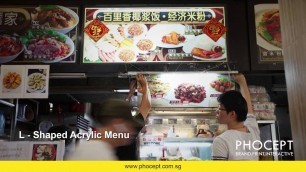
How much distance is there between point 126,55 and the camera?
2.28 metres

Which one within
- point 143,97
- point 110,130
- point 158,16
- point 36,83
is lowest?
point 110,130

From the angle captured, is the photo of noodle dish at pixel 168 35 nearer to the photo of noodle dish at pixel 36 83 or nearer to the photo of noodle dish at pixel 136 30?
the photo of noodle dish at pixel 136 30

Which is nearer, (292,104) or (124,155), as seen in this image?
(292,104)

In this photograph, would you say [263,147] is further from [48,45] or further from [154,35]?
[48,45]

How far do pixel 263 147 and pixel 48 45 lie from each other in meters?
1.70

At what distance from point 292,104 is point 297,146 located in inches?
6.0

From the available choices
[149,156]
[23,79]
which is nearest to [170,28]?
[149,156]

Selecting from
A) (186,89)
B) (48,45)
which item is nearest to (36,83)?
(48,45)

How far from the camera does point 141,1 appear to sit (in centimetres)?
241

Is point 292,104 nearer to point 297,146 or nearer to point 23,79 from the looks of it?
point 297,146

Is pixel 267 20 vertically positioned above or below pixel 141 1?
below

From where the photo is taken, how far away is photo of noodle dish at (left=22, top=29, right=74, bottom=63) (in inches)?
89.8

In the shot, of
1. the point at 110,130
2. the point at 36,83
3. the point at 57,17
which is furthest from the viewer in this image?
the point at 57,17
